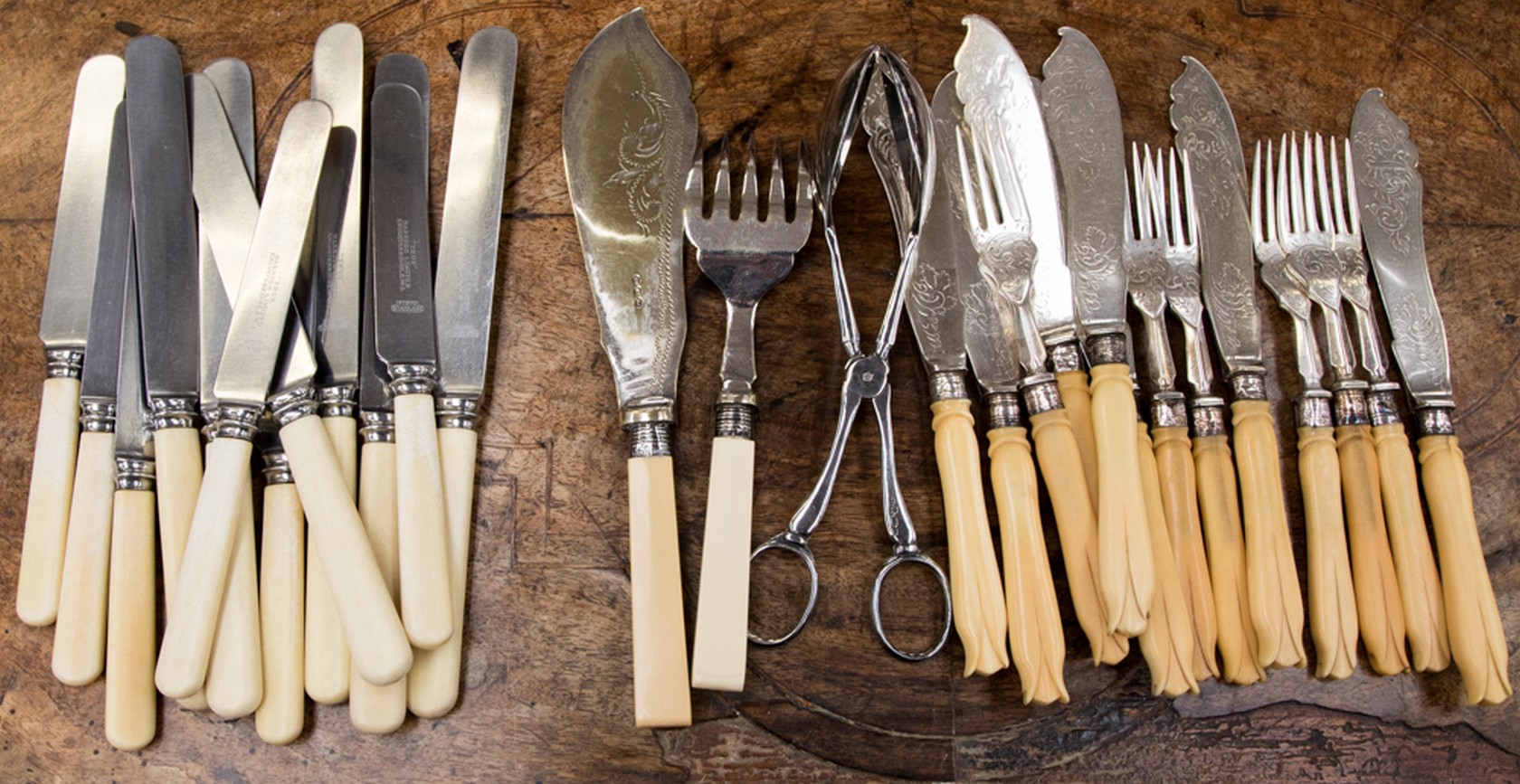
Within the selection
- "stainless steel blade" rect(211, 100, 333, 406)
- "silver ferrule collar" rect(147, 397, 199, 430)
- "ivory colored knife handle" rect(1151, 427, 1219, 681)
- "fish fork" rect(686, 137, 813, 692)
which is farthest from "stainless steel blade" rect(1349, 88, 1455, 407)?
"silver ferrule collar" rect(147, 397, 199, 430)

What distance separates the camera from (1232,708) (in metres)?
1.11

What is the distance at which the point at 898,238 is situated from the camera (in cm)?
124

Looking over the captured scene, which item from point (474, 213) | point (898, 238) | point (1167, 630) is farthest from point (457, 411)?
point (1167, 630)

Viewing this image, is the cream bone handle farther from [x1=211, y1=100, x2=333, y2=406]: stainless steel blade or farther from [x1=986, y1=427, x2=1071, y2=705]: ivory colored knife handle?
[x1=211, y1=100, x2=333, y2=406]: stainless steel blade

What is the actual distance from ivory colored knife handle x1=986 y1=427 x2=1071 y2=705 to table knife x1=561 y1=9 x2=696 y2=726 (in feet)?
1.18

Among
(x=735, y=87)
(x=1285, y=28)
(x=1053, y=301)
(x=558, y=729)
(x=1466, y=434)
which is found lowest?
(x=558, y=729)

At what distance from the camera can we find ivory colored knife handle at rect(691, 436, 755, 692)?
3.40 feet

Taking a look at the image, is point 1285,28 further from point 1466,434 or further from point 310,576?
point 310,576

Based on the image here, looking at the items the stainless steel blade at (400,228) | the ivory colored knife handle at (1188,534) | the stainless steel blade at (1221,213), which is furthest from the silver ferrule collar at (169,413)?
the stainless steel blade at (1221,213)

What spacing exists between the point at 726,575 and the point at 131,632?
629 millimetres

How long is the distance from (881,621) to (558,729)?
382mm

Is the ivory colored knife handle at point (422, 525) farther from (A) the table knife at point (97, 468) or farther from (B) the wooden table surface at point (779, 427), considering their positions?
(A) the table knife at point (97, 468)

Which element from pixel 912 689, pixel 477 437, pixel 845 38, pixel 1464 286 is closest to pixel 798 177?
pixel 845 38

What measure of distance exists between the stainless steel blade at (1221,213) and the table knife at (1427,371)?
0.55 feet
